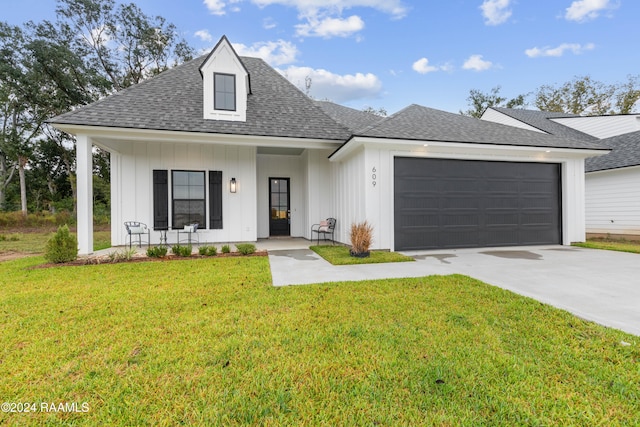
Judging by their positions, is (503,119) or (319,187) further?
(503,119)

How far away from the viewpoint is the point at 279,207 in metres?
→ 10.6

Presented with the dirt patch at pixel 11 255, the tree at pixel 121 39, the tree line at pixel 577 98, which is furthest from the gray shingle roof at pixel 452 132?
the tree at pixel 121 39

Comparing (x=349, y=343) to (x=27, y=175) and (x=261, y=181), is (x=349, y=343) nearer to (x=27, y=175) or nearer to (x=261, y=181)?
(x=261, y=181)

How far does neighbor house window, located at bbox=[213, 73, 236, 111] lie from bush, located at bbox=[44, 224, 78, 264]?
4.95 metres

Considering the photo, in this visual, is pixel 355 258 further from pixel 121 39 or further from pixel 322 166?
pixel 121 39

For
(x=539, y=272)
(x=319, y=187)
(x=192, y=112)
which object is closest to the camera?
(x=539, y=272)

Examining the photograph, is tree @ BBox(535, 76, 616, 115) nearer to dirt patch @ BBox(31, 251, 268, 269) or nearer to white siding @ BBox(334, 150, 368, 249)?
white siding @ BBox(334, 150, 368, 249)

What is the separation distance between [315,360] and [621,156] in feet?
48.4

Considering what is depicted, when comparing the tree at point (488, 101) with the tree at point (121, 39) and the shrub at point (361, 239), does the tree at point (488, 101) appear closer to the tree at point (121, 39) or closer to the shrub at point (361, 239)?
the tree at point (121, 39)

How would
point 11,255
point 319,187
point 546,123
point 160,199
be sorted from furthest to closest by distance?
point 546,123, point 319,187, point 160,199, point 11,255

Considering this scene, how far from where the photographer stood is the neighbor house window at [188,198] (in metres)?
8.72

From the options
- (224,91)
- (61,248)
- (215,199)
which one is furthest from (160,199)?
(224,91)

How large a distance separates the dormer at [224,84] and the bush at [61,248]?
462 cm

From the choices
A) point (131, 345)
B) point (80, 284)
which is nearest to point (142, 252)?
point (80, 284)
